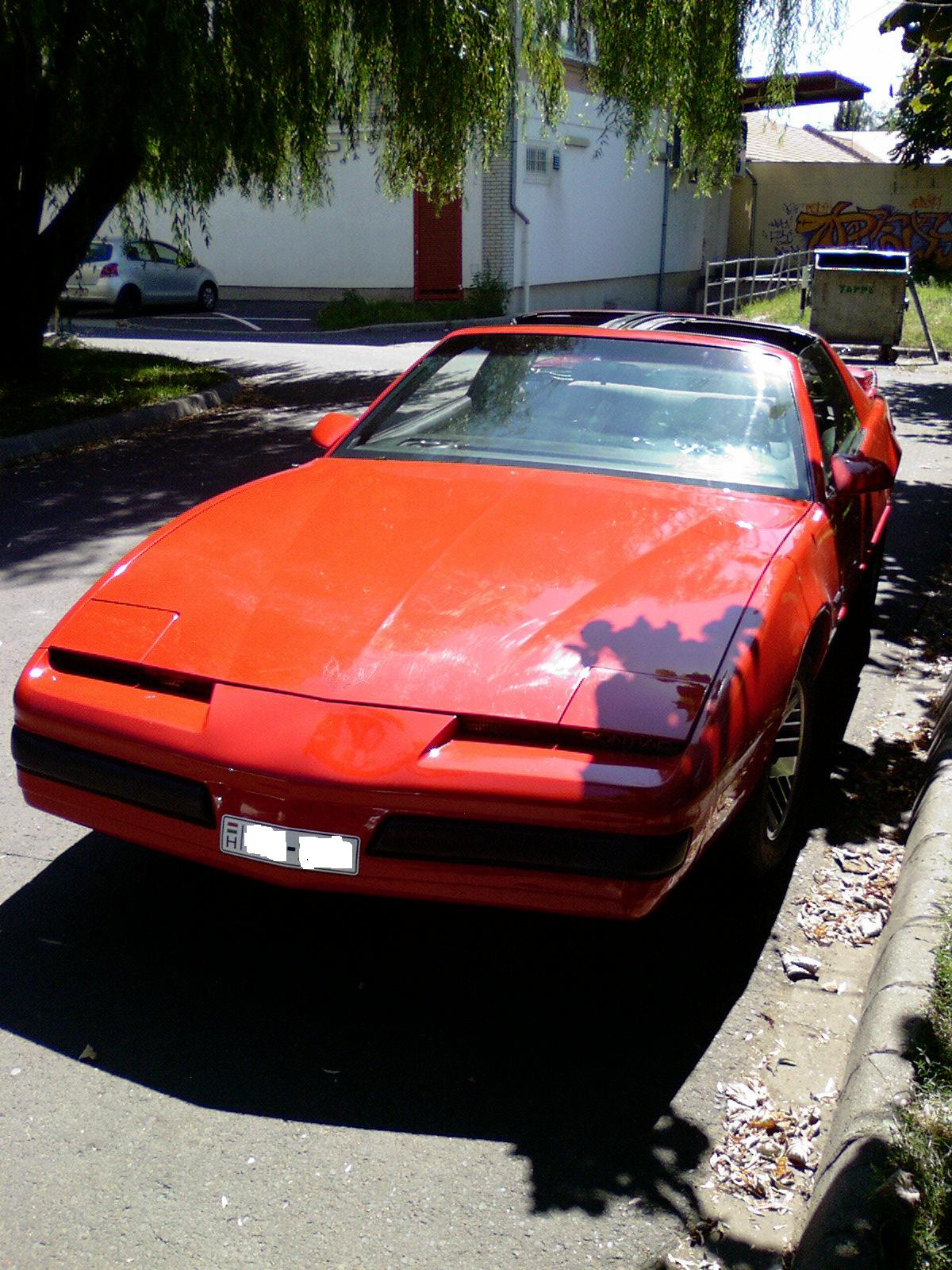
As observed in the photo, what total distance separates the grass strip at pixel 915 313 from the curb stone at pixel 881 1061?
1746cm

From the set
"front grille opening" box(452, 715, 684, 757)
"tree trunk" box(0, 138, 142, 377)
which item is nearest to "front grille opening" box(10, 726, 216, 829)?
"front grille opening" box(452, 715, 684, 757)

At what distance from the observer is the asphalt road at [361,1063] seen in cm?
238

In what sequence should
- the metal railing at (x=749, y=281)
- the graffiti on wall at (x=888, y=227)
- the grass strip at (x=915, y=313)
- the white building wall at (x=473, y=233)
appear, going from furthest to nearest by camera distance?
1. the graffiti on wall at (x=888, y=227)
2. the metal railing at (x=749, y=281)
3. the white building wall at (x=473, y=233)
4. the grass strip at (x=915, y=313)

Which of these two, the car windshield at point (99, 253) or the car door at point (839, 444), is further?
the car windshield at point (99, 253)

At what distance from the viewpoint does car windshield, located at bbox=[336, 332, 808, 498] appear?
4.00 meters

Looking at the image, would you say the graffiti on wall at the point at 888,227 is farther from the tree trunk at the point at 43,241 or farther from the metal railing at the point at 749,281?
the tree trunk at the point at 43,241

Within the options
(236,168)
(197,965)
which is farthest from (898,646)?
(236,168)

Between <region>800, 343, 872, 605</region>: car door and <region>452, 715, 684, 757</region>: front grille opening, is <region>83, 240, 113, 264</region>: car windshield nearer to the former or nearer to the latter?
<region>800, 343, 872, 605</region>: car door

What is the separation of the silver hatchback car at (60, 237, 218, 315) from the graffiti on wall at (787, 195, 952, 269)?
793 inches

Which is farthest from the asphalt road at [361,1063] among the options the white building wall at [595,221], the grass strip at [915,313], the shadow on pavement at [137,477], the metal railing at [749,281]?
the metal railing at [749,281]

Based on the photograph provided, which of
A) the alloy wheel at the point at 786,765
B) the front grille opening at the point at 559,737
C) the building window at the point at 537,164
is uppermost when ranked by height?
the building window at the point at 537,164

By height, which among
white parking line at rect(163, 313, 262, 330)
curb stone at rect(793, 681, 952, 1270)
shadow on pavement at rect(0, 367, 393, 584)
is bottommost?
white parking line at rect(163, 313, 262, 330)

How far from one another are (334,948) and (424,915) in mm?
288

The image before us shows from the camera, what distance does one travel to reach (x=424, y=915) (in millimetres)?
3453
